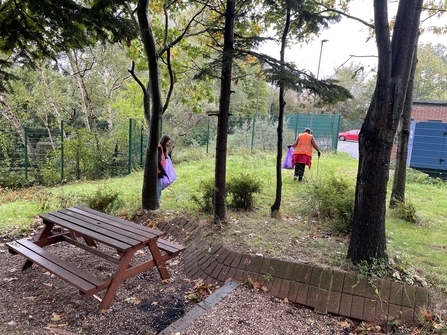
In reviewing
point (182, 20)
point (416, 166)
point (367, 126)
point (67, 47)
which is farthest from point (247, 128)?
point (367, 126)

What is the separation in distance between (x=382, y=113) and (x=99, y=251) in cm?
367

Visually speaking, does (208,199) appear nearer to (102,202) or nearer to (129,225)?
(129,225)

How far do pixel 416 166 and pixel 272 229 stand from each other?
1008cm

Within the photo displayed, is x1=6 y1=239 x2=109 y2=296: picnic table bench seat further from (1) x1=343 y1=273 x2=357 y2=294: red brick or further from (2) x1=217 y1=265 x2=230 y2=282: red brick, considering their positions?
(1) x1=343 y1=273 x2=357 y2=294: red brick

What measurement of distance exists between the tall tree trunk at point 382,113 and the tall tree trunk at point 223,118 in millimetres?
1994

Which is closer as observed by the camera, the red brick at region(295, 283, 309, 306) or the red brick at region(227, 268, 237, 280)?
the red brick at region(295, 283, 309, 306)

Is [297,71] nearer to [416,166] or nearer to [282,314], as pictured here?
[282,314]

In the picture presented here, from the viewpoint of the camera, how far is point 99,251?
369 cm

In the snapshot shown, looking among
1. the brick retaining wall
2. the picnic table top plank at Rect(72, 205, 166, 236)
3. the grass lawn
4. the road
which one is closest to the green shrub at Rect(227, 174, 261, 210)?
the grass lawn

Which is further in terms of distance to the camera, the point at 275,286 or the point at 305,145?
the point at 305,145

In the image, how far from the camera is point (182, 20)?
7379mm

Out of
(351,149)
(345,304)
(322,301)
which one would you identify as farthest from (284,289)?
(351,149)

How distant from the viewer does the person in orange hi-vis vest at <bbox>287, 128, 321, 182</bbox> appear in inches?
330


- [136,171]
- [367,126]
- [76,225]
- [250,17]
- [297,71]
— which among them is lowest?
[136,171]
